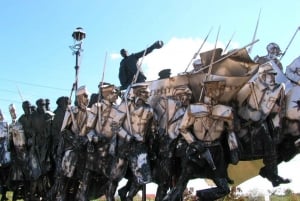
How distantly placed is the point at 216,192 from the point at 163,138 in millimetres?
1702

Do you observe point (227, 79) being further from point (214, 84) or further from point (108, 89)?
point (108, 89)

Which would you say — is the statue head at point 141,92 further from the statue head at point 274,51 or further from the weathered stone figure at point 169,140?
the statue head at point 274,51

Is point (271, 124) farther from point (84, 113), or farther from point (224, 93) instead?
point (84, 113)

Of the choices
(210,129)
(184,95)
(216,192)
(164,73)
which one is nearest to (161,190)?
(216,192)

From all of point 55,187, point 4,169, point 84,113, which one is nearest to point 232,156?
point 84,113

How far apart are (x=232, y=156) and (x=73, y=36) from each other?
8.08 meters

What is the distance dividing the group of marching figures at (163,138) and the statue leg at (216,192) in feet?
0.05

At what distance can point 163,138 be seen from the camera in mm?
10531

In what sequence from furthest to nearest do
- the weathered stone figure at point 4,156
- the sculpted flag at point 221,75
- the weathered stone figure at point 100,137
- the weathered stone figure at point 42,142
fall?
the weathered stone figure at point 4,156
the weathered stone figure at point 42,142
the weathered stone figure at point 100,137
the sculpted flag at point 221,75

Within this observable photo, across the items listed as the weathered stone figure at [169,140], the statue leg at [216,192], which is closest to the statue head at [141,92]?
the weathered stone figure at [169,140]

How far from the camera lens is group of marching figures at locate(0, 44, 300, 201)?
9.52 meters

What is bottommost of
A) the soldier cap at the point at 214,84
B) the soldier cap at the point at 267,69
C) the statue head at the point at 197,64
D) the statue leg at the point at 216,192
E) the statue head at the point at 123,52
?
the statue leg at the point at 216,192

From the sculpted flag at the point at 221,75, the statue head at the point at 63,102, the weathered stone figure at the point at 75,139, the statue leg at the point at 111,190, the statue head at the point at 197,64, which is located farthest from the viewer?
the statue head at the point at 63,102

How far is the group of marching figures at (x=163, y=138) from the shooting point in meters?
9.52
